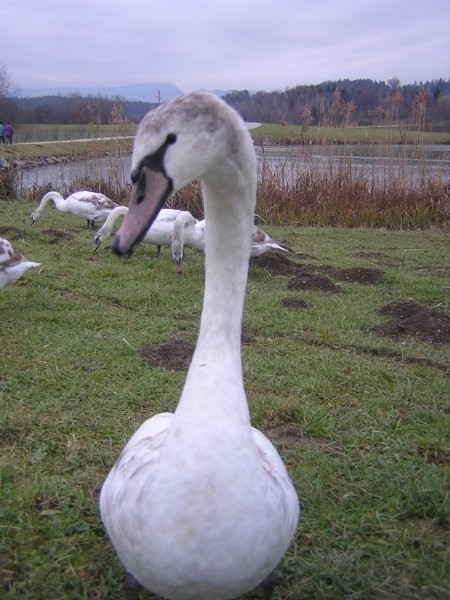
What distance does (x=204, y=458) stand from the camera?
66.2 inches

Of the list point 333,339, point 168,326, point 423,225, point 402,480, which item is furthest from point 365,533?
point 423,225

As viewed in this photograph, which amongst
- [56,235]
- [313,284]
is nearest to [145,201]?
[313,284]

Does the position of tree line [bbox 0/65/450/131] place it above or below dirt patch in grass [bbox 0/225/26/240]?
above

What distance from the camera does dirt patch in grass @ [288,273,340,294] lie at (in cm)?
622

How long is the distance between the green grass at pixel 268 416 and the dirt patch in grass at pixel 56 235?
6.17ft

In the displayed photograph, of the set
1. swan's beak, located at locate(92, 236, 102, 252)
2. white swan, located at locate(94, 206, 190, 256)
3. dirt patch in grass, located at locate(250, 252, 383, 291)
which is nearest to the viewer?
dirt patch in grass, located at locate(250, 252, 383, 291)

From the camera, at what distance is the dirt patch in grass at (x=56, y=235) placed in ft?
27.1

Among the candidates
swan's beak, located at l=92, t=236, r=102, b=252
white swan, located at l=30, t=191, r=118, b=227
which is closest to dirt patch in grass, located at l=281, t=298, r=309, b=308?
swan's beak, located at l=92, t=236, r=102, b=252

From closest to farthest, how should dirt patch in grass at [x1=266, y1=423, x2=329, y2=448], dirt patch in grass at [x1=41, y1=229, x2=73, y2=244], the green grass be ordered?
the green grass
dirt patch in grass at [x1=266, y1=423, x2=329, y2=448]
dirt patch in grass at [x1=41, y1=229, x2=73, y2=244]

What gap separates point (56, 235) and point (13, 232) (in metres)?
0.60

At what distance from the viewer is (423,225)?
11102 mm

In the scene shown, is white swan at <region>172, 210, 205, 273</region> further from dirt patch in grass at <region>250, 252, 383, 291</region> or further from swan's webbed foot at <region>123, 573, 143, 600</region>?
swan's webbed foot at <region>123, 573, 143, 600</region>

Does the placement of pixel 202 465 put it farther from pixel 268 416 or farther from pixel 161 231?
pixel 161 231

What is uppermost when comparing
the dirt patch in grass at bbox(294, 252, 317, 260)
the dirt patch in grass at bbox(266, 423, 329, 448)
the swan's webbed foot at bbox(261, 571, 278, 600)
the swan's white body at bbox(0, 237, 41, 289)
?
the swan's white body at bbox(0, 237, 41, 289)
